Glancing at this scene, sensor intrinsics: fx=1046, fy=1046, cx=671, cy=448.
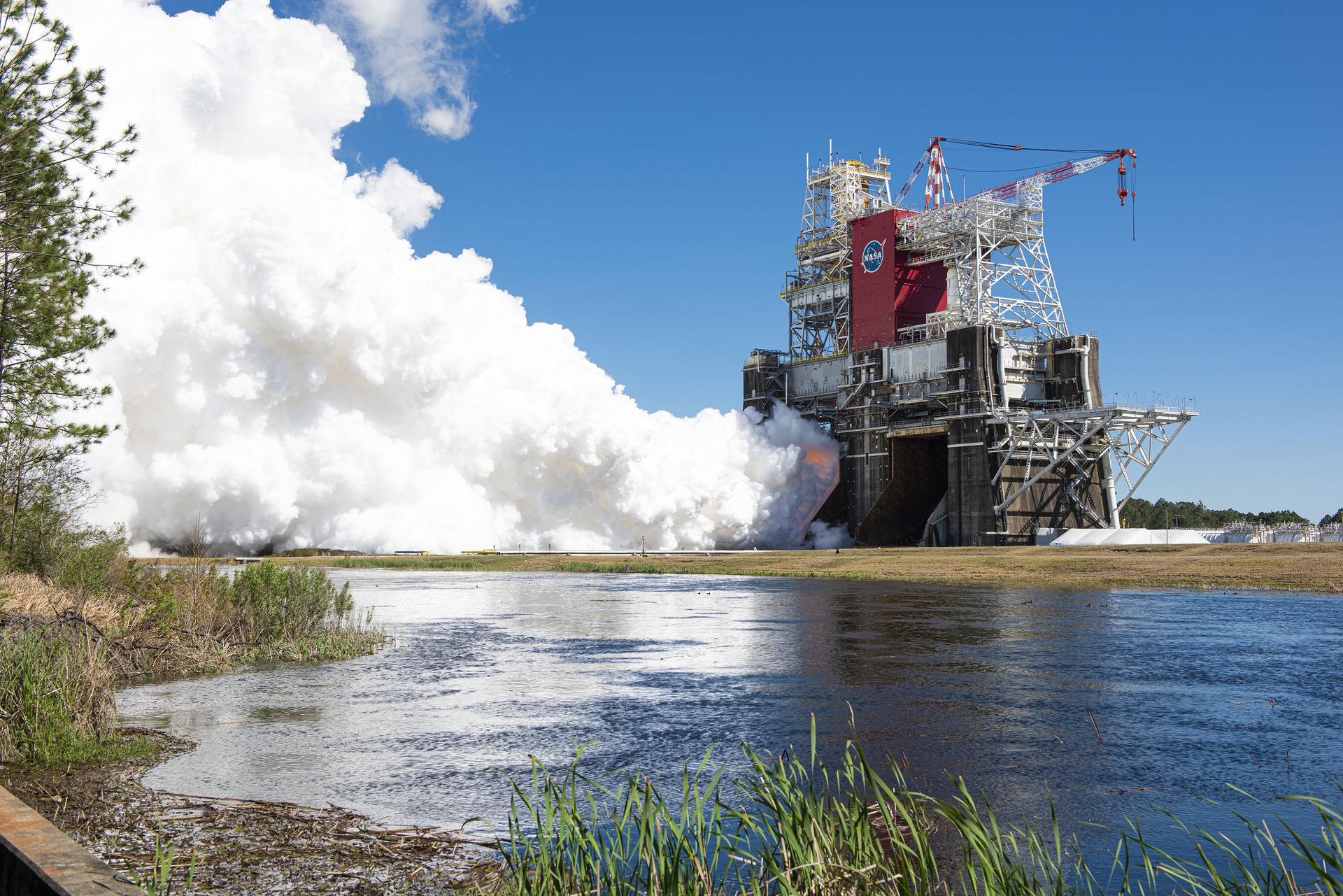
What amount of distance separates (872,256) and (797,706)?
67.7 m

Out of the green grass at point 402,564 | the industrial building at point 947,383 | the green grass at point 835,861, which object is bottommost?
the green grass at point 835,861

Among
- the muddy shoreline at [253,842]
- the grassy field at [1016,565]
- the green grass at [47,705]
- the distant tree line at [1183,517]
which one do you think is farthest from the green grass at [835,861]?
the distant tree line at [1183,517]

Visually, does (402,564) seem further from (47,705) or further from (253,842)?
(253,842)

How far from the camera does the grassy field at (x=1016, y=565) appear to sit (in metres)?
44.2

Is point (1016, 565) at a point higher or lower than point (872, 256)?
lower

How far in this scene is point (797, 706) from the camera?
15945 millimetres

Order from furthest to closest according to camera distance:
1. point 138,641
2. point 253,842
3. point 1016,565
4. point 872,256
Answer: point 872,256
point 1016,565
point 138,641
point 253,842

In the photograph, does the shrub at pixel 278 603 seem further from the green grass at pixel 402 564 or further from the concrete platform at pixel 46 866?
the green grass at pixel 402 564

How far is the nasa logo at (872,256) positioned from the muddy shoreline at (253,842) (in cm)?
7349

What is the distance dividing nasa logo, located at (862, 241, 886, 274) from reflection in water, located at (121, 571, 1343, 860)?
168ft

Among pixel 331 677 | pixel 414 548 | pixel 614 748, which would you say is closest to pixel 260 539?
pixel 414 548

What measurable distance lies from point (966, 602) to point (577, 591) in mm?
17241

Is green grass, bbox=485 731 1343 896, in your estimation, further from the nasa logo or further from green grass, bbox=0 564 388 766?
the nasa logo

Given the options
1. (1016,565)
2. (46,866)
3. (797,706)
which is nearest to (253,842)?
(46,866)
